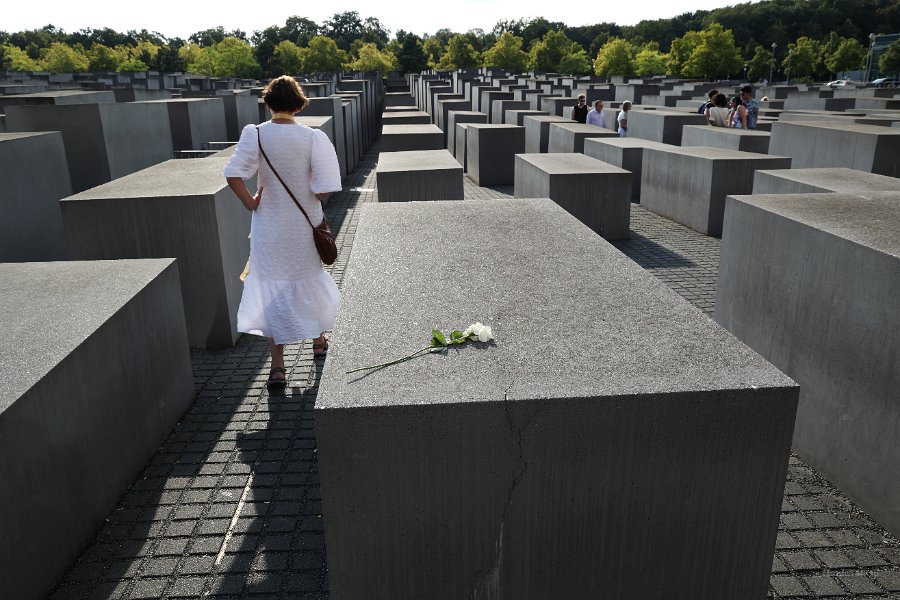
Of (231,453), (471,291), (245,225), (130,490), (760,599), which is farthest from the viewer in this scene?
(245,225)

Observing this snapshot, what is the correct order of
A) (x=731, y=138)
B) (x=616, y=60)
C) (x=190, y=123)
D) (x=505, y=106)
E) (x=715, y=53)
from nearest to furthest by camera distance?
1. (x=731, y=138)
2. (x=190, y=123)
3. (x=505, y=106)
4. (x=715, y=53)
5. (x=616, y=60)

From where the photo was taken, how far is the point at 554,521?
2629 millimetres

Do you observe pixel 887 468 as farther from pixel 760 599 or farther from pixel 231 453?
pixel 231 453

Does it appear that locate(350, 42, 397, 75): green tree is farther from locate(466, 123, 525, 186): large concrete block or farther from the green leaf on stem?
the green leaf on stem

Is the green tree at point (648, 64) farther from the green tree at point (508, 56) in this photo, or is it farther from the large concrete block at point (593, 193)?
the large concrete block at point (593, 193)

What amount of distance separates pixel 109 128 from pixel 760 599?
31.5 feet

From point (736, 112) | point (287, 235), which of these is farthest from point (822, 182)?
point (736, 112)

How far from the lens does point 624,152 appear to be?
13.2 meters

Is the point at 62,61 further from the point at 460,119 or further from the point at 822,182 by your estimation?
the point at 822,182

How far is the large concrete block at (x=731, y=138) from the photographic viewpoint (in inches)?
500

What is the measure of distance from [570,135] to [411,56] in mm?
75795

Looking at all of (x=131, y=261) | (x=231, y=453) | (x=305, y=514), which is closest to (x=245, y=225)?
(x=131, y=261)

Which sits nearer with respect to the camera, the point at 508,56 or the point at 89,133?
the point at 89,133

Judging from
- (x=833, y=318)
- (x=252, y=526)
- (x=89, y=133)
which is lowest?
(x=252, y=526)
